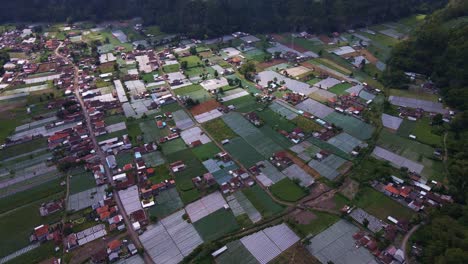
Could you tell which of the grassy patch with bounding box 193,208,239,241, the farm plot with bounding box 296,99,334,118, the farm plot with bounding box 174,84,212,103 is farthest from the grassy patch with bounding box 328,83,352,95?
the grassy patch with bounding box 193,208,239,241

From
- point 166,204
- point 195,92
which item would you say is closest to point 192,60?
point 195,92

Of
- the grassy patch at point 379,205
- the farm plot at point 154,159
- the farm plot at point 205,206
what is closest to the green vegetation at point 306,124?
the grassy patch at point 379,205

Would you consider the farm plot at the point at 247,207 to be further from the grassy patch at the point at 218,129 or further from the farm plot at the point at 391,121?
the farm plot at the point at 391,121

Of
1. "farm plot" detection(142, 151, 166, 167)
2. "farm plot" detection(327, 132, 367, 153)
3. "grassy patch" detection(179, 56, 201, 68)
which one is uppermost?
"grassy patch" detection(179, 56, 201, 68)

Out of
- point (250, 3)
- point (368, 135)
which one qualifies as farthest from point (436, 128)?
point (250, 3)

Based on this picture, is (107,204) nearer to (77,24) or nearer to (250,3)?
(250,3)

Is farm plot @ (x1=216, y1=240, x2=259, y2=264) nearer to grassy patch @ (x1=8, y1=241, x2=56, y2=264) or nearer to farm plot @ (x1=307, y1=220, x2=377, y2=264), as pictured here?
farm plot @ (x1=307, y1=220, x2=377, y2=264)
